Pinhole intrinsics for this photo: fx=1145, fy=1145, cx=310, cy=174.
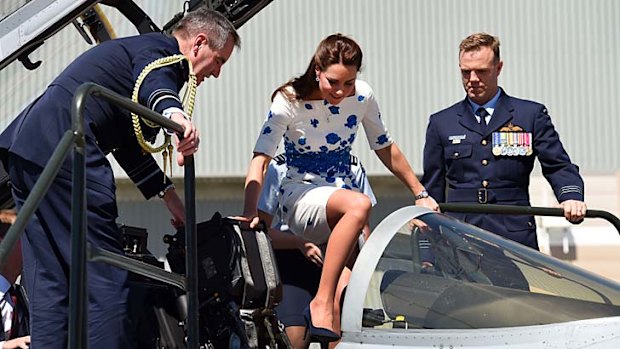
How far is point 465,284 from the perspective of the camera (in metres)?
3.72

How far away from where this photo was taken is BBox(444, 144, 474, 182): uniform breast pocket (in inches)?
222

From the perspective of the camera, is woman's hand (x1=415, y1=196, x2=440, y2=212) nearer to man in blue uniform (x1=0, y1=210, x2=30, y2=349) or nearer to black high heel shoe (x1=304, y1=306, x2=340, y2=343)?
black high heel shoe (x1=304, y1=306, x2=340, y2=343)

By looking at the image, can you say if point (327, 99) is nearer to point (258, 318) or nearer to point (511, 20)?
point (258, 318)

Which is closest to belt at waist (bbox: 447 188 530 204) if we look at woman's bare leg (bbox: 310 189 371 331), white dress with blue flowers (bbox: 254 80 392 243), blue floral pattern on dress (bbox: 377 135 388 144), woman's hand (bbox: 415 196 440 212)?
woman's hand (bbox: 415 196 440 212)

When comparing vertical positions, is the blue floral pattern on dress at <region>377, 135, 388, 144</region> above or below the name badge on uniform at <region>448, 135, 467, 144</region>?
below

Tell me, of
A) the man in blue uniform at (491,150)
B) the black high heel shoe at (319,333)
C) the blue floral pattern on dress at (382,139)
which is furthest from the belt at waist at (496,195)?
the black high heel shoe at (319,333)

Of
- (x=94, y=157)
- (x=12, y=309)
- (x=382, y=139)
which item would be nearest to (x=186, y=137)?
(x=94, y=157)

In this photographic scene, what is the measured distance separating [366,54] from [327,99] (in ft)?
39.0

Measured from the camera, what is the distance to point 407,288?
3762mm

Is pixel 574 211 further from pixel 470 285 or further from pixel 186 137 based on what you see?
pixel 186 137

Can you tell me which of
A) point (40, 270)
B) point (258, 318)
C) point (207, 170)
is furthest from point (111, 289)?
point (207, 170)

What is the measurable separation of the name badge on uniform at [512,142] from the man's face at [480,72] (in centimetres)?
20

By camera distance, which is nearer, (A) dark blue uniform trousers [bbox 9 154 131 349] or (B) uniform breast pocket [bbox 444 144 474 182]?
(A) dark blue uniform trousers [bbox 9 154 131 349]

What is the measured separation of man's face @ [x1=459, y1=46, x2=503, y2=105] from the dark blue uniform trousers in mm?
2243
